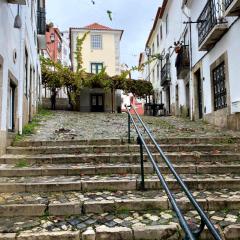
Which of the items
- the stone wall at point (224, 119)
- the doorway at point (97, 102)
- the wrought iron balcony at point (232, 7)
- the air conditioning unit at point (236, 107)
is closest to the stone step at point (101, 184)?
the air conditioning unit at point (236, 107)

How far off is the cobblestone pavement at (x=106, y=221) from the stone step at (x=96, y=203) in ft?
0.30

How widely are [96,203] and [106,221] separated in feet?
1.19

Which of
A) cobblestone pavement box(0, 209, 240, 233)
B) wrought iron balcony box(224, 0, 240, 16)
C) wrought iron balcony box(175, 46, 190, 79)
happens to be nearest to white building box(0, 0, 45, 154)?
cobblestone pavement box(0, 209, 240, 233)

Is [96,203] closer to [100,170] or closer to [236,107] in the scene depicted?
[100,170]

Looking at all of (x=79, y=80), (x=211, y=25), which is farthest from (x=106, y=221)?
(x=79, y=80)

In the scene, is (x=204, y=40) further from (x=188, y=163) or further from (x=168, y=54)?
(x=168, y=54)

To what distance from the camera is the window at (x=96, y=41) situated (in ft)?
105

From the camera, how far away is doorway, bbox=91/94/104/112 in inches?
994

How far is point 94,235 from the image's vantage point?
3.38 metres

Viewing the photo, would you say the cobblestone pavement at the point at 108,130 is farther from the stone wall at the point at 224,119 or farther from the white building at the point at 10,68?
the white building at the point at 10,68

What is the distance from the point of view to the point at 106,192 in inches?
185

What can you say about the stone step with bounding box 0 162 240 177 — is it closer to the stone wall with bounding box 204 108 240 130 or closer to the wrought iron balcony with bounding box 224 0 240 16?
the stone wall with bounding box 204 108 240 130

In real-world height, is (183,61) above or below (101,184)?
above

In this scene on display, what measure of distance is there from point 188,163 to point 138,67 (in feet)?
56.2
